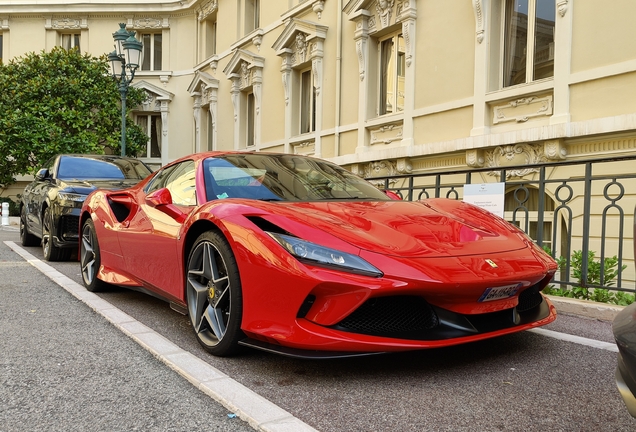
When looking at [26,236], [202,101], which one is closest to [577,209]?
[26,236]

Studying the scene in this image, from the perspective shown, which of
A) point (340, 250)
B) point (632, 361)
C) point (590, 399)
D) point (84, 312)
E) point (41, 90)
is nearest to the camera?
point (632, 361)

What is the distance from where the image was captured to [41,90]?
20.5 meters

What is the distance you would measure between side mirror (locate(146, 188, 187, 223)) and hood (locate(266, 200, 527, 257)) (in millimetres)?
920

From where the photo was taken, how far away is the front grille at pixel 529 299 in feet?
10.3

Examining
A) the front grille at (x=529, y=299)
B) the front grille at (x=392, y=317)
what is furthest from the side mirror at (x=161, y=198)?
the front grille at (x=529, y=299)

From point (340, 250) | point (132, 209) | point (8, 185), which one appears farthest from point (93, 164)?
point (8, 185)

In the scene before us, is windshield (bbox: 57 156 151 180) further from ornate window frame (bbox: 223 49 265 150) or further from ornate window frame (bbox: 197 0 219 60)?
ornate window frame (bbox: 197 0 219 60)

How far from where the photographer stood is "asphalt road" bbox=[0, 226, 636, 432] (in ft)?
7.59

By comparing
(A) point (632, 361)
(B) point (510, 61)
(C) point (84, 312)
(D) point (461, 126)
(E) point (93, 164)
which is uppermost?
(B) point (510, 61)

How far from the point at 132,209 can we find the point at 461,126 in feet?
23.5

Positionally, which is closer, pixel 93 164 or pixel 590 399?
pixel 590 399

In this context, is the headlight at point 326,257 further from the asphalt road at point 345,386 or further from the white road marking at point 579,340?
the white road marking at point 579,340

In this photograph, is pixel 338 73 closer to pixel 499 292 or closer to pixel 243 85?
pixel 243 85

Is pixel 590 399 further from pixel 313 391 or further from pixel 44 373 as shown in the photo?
pixel 44 373
